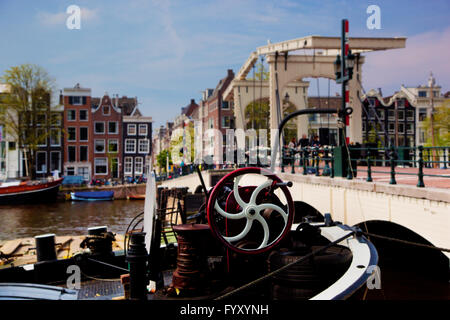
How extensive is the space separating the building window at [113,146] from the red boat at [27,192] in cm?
1111

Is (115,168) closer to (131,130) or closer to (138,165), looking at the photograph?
(138,165)

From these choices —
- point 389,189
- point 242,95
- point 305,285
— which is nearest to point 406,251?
point 389,189

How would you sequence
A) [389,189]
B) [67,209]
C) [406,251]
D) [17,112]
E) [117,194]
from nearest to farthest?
1. [389,189]
2. [406,251]
3. [67,209]
4. [17,112]
5. [117,194]

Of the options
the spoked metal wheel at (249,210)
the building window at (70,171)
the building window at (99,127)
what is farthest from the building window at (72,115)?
the spoked metal wheel at (249,210)

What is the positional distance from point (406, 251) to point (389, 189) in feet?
10.1

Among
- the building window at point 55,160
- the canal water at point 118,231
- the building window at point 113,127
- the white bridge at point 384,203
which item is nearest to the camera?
the white bridge at point 384,203

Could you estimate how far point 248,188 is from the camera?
4.05 m

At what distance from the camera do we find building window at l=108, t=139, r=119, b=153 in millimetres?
48000

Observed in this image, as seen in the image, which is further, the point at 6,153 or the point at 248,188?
the point at 6,153

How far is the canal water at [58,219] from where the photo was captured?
21391 millimetres

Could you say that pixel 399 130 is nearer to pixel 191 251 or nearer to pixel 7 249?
pixel 7 249

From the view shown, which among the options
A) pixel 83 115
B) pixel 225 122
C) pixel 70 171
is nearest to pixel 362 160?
pixel 225 122

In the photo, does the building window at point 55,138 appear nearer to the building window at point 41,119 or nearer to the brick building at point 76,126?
the brick building at point 76,126

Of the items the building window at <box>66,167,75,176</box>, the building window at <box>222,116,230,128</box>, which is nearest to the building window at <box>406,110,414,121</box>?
the building window at <box>222,116,230,128</box>
